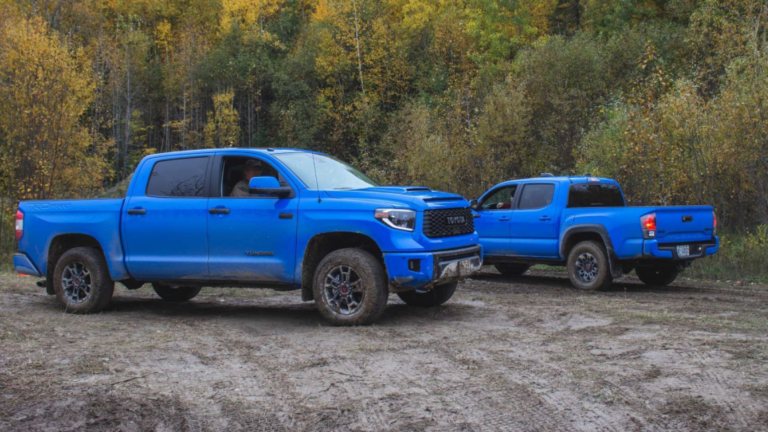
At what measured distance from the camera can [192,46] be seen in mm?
59094

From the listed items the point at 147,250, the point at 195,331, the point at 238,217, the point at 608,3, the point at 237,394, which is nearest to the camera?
the point at 237,394

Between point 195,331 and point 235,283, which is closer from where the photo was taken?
point 195,331

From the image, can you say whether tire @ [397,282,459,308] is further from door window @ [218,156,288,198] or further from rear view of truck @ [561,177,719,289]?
rear view of truck @ [561,177,719,289]

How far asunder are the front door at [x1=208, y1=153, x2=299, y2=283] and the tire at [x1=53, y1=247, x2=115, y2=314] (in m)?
1.63

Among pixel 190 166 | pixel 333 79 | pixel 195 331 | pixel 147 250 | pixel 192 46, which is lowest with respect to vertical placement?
pixel 195 331

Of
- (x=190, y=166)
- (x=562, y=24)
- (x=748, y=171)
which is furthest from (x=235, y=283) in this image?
(x=562, y=24)

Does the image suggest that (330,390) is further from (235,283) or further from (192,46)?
(192,46)

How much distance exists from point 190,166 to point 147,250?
113 cm

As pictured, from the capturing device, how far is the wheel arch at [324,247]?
7340 mm

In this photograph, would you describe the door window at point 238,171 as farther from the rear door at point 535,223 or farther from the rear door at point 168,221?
the rear door at point 535,223

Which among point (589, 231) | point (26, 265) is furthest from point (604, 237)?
point (26, 265)

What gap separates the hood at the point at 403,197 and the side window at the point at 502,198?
4.76 meters

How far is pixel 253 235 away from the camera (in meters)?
7.53

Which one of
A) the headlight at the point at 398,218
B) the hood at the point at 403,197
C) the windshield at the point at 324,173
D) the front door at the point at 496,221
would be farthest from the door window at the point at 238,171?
the front door at the point at 496,221
